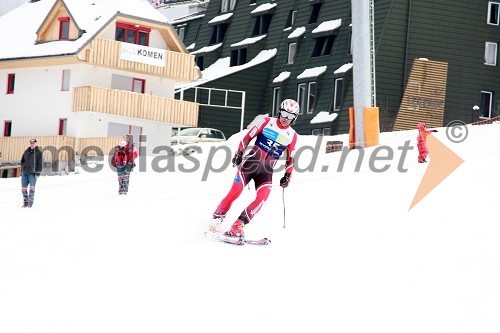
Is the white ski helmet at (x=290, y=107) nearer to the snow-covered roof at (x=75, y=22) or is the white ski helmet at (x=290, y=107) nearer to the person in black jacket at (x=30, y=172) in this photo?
the person in black jacket at (x=30, y=172)

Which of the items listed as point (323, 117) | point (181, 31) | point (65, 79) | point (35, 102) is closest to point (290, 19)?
point (323, 117)

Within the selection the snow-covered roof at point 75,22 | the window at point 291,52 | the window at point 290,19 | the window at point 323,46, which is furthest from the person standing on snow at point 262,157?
the window at point 290,19

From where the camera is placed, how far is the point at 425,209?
19281mm

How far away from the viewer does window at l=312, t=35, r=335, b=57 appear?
54312 mm

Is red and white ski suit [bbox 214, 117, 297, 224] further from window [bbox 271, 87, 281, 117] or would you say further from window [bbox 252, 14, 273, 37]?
window [bbox 252, 14, 273, 37]

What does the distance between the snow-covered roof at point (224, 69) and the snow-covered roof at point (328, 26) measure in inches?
198

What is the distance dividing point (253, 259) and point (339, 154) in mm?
18694


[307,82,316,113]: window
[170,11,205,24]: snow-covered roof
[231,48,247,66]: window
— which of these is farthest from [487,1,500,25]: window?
[170,11,205,24]: snow-covered roof

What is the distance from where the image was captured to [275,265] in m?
14.5

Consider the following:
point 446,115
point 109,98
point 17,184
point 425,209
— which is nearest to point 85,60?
point 109,98

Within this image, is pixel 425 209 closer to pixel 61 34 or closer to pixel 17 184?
pixel 17 184

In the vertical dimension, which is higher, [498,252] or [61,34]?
[61,34]

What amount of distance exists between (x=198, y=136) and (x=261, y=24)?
12.0 m

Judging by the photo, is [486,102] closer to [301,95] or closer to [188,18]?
[301,95]
